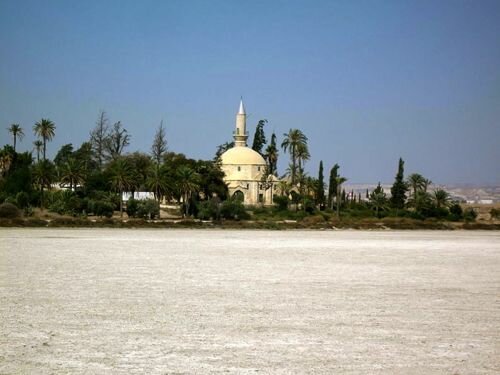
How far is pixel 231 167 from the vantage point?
95250 mm

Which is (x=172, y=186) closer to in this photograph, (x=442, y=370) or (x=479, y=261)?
(x=479, y=261)

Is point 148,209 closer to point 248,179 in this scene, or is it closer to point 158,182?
point 158,182

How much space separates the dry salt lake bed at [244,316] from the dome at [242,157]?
7001 cm

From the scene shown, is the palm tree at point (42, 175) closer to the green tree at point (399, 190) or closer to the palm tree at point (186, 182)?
the palm tree at point (186, 182)

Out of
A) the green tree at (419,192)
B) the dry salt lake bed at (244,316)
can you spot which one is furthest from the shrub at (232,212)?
the dry salt lake bed at (244,316)

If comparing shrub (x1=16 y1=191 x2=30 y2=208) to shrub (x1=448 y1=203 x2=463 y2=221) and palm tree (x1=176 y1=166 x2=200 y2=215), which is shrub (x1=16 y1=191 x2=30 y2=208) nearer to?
palm tree (x1=176 y1=166 x2=200 y2=215)

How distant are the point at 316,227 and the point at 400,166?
2886 centimetres

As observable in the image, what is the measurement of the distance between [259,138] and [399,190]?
96.0 feet

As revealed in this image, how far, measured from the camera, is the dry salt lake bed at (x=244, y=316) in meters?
10.3

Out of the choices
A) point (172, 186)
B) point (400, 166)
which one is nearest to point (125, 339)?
point (172, 186)

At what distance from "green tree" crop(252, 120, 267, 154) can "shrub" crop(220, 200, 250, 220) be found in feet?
130

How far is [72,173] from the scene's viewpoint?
70750 millimetres

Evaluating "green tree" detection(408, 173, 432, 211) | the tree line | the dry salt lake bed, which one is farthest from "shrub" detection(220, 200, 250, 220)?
the dry salt lake bed

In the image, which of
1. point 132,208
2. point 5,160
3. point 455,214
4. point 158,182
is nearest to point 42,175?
point 132,208
